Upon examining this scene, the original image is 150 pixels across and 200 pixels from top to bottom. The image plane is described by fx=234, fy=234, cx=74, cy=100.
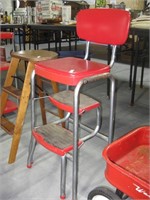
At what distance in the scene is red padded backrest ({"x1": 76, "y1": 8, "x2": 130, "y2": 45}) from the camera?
1221mm

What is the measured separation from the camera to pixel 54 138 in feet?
4.33

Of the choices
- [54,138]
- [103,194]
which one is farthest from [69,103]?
[103,194]

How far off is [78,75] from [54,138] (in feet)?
1.44

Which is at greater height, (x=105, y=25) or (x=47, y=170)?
(x=105, y=25)

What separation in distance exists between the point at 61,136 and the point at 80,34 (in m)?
0.65

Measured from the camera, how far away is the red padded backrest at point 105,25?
1221 mm

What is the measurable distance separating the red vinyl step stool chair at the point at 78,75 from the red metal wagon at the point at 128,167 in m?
0.19

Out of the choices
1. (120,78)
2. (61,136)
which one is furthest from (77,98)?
(120,78)

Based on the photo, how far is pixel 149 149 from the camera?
3.67 feet

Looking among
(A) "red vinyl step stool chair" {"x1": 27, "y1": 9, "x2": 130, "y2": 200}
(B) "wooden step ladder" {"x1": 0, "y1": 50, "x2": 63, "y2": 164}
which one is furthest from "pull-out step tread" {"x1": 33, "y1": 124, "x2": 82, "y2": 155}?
(B) "wooden step ladder" {"x1": 0, "y1": 50, "x2": 63, "y2": 164}

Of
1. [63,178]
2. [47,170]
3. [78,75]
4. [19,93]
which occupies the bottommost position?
[47,170]

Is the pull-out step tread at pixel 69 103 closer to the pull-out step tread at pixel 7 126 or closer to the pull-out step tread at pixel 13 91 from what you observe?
the pull-out step tread at pixel 13 91

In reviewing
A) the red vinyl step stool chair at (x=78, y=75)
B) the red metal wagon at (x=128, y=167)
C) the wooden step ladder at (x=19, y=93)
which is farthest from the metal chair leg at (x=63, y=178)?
the wooden step ladder at (x=19, y=93)

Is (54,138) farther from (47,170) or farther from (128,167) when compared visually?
(128,167)
